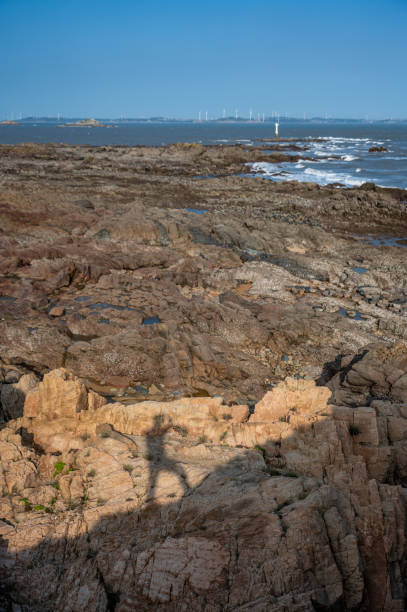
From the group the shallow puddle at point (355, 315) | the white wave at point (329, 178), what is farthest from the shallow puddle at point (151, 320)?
the white wave at point (329, 178)

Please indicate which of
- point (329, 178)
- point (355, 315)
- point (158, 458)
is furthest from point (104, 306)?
point (329, 178)

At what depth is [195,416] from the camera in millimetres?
10203

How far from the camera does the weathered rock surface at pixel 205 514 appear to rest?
592 cm

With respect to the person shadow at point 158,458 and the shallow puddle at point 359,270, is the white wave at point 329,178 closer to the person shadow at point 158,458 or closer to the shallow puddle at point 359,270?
the shallow puddle at point 359,270

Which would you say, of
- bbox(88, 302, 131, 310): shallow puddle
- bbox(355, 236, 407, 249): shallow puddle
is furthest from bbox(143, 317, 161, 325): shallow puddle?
bbox(355, 236, 407, 249): shallow puddle

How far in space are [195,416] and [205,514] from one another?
346 cm

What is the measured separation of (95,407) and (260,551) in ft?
19.1

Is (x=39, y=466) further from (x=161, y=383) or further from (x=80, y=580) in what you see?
(x=161, y=383)

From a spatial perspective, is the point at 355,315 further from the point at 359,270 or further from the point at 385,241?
the point at 385,241

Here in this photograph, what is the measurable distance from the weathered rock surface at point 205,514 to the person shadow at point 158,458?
0.09 ft

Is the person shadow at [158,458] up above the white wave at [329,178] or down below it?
below

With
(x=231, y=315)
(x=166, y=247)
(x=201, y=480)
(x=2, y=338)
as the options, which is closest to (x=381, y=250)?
(x=166, y=247)

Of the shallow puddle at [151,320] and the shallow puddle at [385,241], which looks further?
the shallow puddle at [385,241]

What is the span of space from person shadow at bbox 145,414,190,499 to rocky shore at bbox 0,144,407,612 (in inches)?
1.7
